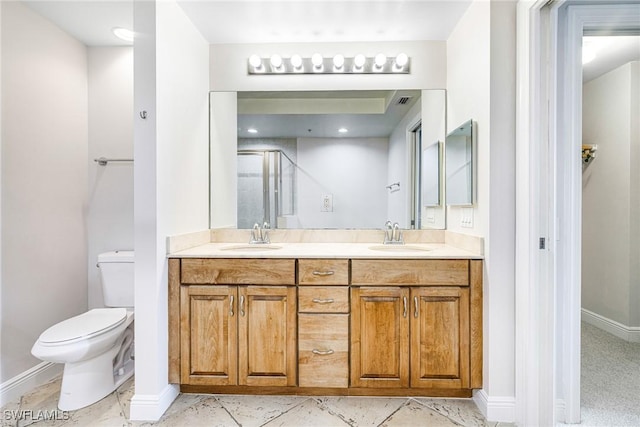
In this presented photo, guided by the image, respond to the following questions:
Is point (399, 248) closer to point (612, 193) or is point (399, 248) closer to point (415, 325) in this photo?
point (415, 325)

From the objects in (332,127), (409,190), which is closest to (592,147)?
(409,190)

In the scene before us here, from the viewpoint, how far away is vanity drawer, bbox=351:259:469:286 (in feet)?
5.87

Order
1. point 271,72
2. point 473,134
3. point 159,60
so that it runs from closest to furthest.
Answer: point 159,60, point 473,134, point 271,72

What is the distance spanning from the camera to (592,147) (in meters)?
1.76

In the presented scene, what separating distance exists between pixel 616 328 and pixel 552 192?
1.02m

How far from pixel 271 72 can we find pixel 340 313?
Result: 5.73ft

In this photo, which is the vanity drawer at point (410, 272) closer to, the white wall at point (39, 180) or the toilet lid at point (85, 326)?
the toilet lid at point (85, 326)

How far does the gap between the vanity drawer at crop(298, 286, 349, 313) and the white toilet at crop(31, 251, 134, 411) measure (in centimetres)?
109

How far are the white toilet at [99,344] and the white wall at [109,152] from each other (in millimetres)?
275

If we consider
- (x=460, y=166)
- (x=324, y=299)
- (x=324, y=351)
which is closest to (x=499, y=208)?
(x=460, y=166)

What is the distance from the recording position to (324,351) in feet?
5.97

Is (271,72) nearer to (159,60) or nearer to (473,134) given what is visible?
(159,60)

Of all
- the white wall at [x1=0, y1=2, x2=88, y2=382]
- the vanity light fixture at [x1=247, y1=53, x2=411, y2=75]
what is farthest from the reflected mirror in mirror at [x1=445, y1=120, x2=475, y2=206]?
the white wall at [x1=0, y1=2, x2=88, y2=382]

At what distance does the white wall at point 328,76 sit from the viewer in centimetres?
235
